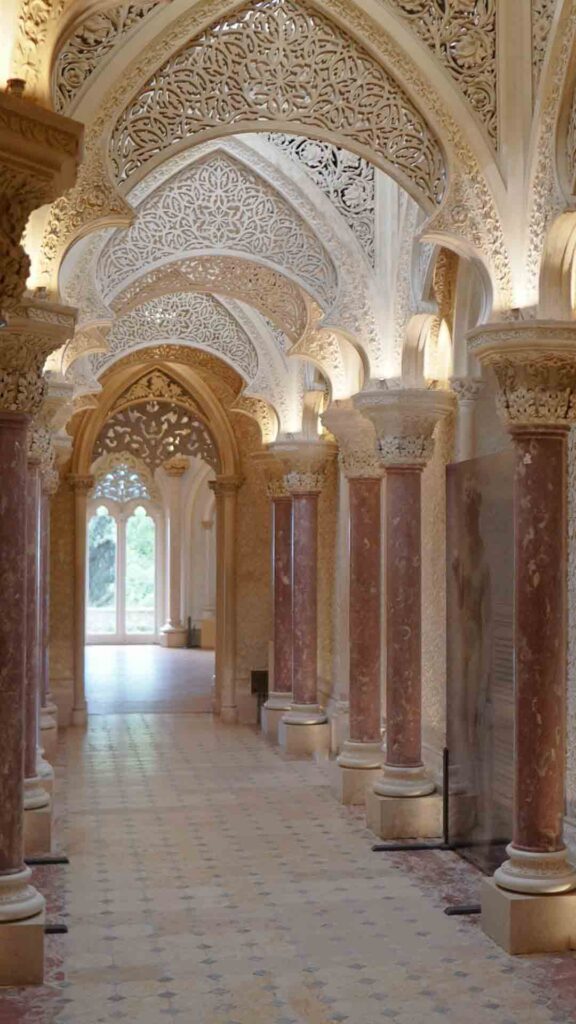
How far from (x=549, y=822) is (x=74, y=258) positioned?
523cm

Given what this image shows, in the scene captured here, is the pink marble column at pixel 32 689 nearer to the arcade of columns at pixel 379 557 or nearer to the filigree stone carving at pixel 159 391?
the arcade of columns at pixel 379 557

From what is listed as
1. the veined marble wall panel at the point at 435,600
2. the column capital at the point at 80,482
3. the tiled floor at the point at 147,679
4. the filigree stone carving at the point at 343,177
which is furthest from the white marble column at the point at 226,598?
the filigree stone carving at the point at 343,177

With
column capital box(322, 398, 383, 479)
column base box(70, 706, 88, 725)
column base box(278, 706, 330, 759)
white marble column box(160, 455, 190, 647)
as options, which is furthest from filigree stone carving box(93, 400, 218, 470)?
white marble column box(160, 455, 190, 647)

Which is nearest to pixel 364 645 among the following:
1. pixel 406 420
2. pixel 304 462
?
pixel 406 420

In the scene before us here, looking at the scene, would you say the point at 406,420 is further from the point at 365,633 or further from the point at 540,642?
the point at 540,642

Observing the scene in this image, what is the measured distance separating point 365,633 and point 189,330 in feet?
16.8

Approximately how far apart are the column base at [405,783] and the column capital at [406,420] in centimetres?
228

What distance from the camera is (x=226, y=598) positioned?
17.2 m

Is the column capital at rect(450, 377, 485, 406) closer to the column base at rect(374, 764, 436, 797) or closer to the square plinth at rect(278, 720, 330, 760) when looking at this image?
the column base at rect(374, 764, 436, 797)

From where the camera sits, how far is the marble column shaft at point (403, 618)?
9453 millimetres

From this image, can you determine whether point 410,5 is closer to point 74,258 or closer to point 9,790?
point 74,258

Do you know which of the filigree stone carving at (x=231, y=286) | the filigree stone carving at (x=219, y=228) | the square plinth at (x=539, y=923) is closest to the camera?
the square plinth at (x=539, y=923)

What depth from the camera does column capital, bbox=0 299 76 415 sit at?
629 centimetres

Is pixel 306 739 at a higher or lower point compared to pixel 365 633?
lower
